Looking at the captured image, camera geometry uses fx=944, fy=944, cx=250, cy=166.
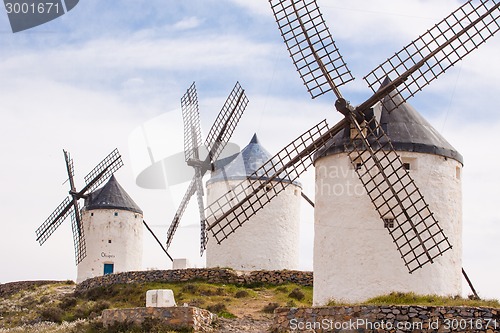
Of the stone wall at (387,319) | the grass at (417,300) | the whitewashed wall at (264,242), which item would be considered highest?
the whitewashed wall at (264,242)

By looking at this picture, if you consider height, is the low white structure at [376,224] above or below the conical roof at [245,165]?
below

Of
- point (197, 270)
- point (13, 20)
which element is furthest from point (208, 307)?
point (13, 20)

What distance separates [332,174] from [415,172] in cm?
189

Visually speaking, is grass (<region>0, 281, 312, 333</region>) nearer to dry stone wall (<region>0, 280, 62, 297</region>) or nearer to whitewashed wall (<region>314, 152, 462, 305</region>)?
whitewashed wall (<region>314, 152, 462, 305</region>)

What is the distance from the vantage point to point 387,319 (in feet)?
60.3

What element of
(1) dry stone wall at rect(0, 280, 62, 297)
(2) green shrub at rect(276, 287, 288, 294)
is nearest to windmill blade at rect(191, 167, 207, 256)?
(2) green shrub at rect(276, 287, 288, 294)

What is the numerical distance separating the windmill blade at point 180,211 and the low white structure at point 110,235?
1.65m

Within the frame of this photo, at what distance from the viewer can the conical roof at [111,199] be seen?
3516 centimetres

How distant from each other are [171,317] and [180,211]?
1357 cm

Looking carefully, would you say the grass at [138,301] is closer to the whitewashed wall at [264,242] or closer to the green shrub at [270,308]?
the green shrub at [270,308]

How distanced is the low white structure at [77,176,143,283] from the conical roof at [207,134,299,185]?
5296mm

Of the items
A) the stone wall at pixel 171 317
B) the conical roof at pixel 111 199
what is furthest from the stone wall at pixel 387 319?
the conical roof at pixel 111 199

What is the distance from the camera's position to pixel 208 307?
24.0 metres

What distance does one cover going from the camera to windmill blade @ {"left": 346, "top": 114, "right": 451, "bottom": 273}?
2008cm
